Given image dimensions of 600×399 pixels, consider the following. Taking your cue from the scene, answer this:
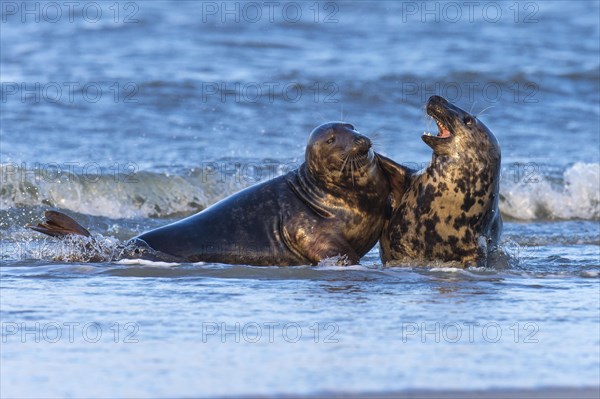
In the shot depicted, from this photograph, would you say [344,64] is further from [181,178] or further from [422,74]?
[181,178]

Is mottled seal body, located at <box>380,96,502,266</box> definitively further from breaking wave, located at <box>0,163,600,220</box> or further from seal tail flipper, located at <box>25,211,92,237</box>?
breaking wave, located at <box>0,163,600,220</box>

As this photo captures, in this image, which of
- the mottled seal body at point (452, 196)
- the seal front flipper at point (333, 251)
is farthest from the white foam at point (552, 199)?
the seal front flipper at point (333, 251)

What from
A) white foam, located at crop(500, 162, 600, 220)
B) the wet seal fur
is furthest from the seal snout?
white foam, located at crop(500, 162, 600, 220)

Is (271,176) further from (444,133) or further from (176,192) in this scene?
(444,133)

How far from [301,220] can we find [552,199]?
5.29m

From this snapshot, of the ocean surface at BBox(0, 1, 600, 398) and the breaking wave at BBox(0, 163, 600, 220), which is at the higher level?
the ocean surface at BBox(0, 1, 600, 398)

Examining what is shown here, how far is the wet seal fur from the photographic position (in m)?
8.23

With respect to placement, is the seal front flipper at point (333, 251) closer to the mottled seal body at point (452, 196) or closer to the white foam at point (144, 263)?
the mottled seal body at point (452, 196)

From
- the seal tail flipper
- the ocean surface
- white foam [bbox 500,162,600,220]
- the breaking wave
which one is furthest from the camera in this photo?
white foam [bbox 500,162,600,220]

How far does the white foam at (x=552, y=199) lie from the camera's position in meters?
12.8

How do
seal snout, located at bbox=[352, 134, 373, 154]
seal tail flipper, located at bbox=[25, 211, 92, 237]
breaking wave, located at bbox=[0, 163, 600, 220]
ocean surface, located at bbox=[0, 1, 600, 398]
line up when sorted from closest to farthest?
ocean surface, located at bbox=[0, 1, 600, 398]
seal snout, located at bbox=[352, 134, 373, 154]
seal tail flipper, located at bbox=[25, 211, 92, 237]
breaking wave, located at bbox=[0, 163, 600, 220]

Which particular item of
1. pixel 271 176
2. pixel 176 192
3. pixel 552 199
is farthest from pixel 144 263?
pixel 552 199

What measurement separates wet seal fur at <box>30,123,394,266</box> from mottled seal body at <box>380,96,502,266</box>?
0.27 meters

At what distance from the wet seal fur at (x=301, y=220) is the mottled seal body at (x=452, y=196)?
0.90ft
